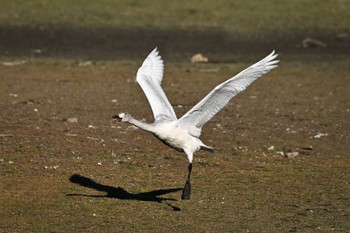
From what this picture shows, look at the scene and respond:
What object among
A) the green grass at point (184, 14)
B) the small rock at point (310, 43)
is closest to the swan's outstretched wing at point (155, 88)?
the small rock at point (310, 43)

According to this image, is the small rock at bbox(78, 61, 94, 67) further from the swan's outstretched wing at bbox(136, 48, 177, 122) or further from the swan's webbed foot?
the swan's webbed foot

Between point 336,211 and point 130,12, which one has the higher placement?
point 336,211

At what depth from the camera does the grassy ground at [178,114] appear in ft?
33.5

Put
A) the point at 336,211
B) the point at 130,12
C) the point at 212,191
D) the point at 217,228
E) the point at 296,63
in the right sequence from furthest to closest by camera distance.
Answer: the point at 130,12, the point at 296,63, the point at 212,191, the point at 336,211, the point at 217,228

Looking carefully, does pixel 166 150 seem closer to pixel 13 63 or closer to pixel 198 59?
pixel 13 63

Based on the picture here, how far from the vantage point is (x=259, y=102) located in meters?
17.5

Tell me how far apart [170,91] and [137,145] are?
196 inches

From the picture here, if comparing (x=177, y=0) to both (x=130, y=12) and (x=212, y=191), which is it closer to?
(x=130, y=12)

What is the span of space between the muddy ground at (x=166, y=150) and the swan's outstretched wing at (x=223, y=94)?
0.88 metres

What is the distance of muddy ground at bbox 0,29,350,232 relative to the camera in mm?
10008

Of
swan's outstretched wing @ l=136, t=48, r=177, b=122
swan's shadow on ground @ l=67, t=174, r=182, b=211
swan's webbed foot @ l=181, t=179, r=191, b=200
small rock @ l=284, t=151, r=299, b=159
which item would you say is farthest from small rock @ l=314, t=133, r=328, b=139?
swan's webbed foot @ l=181, t=179, r=191, b=200

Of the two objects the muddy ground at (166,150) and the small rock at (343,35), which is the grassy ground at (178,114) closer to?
the muddy ground at (166,150)

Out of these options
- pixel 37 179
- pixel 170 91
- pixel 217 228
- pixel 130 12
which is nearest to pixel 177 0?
pixel 130 12

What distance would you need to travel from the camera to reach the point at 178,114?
1628 centimetres
